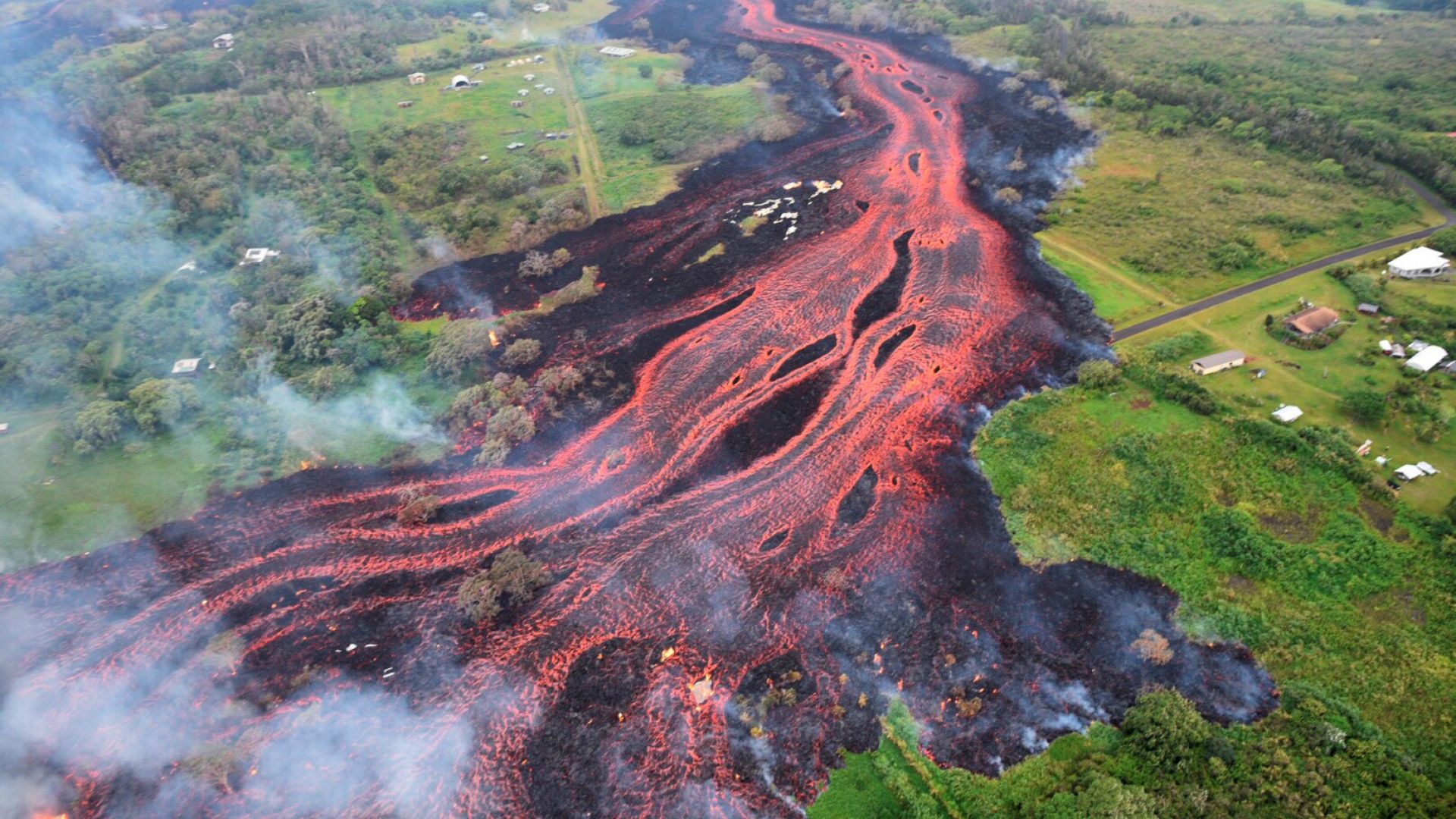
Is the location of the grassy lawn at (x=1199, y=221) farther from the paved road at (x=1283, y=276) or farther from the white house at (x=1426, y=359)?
the white house at (x=1426, y=359)

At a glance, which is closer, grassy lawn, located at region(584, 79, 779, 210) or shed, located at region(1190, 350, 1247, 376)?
shed, located at region(1190, 350, 1247, 376)

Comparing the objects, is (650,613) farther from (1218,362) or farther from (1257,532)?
(1218,362)

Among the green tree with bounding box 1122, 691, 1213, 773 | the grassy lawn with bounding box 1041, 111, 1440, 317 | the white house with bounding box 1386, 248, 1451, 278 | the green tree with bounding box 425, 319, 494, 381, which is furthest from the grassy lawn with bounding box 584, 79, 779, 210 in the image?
Result: the green tree with bounding box 1122, 691, 1213, 773

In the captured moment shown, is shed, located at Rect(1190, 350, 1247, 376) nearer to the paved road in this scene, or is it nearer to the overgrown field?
the overgrown field

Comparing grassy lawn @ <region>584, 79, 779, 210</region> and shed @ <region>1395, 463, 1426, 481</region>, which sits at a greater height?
grassy lawn @ <region>584, 79, 779, 210</region>

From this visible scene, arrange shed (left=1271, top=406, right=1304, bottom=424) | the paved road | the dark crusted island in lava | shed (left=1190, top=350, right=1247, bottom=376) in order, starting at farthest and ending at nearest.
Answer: the paved road, shed (left=1190, top=350, right=1247, bottom=376), shed (left=1271, top=406, right=1304, bottom=424), the dark crusted island in lava

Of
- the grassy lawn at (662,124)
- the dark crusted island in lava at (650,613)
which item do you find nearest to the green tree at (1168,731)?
→ the dark crusted island in lava at (650,613)
